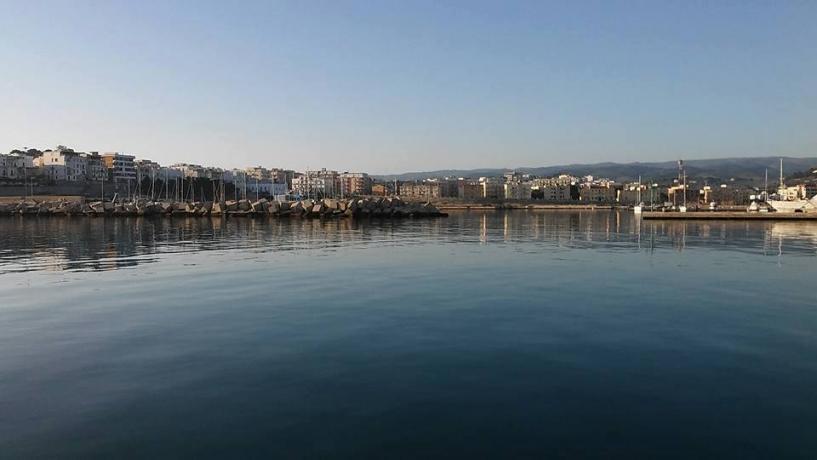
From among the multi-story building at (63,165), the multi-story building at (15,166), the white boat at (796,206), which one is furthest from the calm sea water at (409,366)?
the multi-story building at (15,166)

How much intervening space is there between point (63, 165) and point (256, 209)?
326 feet

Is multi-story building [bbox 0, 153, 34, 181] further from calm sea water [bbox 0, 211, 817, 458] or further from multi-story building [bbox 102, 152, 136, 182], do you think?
calm sea water [bbox 0, 211, 817, 458]

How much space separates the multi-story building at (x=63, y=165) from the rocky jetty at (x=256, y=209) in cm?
6993

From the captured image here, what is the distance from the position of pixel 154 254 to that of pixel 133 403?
2180 cm

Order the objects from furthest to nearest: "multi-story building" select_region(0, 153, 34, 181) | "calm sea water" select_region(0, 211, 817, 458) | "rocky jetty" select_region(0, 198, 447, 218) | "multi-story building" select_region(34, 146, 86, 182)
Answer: "multi-story building" select_region(34, 146, 86, 182)
"multi-story building" select_region(0, 153, 34, 181)
"rocky jetty" select_region(0, 198, 447, 218)
"calm sea water" select_region(0, 211, 817, 458)

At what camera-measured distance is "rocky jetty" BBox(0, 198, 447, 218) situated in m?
79.3

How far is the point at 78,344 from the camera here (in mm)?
10172

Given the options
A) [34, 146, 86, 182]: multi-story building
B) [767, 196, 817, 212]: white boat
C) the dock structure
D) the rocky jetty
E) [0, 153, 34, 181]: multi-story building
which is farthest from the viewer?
[34, 146, 86, 182]: multi-story building

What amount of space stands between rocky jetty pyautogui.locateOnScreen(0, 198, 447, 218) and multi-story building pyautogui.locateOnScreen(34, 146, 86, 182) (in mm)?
69927

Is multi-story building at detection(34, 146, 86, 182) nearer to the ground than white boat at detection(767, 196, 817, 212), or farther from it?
farther from it

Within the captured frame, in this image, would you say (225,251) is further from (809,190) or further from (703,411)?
(809,190)

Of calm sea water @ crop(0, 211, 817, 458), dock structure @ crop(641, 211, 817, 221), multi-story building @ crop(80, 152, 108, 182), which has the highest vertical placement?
multi-story building @ crop(80, 152, 108, 182)

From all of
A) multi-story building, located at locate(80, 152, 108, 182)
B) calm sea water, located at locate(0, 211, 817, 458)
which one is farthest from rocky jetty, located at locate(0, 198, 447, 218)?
multi-story building, located at locate(80, 152, 108, 182)

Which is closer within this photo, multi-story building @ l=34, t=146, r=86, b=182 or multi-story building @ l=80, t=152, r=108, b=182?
multi-story building @ l=34, t=146, r=86, b=182
